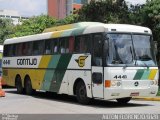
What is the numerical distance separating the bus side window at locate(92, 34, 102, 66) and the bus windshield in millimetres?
382

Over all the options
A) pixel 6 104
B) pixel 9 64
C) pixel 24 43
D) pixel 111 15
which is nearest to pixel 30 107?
pixel 6 104

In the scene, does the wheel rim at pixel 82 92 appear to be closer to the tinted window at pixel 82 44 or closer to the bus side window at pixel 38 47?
the tinted window at pixel 82 44

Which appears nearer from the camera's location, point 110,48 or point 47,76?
point 110,48

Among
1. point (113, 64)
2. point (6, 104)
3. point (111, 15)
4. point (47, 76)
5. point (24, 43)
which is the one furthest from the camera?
point (111, 15)

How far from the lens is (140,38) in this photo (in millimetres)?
18125

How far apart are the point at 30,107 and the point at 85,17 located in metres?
20.5

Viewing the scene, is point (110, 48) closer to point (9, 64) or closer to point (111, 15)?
point (9, 64)

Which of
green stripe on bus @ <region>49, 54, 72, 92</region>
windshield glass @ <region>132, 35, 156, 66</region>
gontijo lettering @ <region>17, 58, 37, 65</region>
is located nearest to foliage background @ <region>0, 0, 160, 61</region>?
gontijo lettering @ <region>17, 58, 37, 65</region>

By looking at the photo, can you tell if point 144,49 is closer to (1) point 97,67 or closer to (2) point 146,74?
(2) point 146,74

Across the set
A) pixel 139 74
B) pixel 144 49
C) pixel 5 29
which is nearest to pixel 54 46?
pixel 144 49

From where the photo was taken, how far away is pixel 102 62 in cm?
1722

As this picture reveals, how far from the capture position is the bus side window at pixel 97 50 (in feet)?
57.3

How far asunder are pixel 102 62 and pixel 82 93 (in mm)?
2085

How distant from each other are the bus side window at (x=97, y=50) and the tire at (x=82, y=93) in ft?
4.40
